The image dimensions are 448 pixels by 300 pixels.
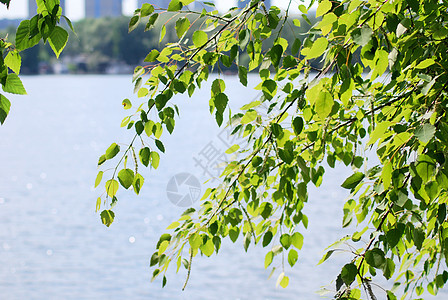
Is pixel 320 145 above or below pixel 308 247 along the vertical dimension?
above

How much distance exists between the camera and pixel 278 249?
189 cm

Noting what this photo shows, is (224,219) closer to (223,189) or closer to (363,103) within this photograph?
(223,189)

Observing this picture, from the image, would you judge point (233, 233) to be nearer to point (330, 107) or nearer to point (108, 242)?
point (330, 107)

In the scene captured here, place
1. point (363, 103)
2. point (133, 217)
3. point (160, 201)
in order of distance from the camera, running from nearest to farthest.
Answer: point (363, 103) < point (133, 217) < point (160, 201)

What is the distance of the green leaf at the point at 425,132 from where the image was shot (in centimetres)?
115

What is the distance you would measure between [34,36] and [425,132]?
0.80m

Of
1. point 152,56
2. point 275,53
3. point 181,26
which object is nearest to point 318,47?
point 275,53

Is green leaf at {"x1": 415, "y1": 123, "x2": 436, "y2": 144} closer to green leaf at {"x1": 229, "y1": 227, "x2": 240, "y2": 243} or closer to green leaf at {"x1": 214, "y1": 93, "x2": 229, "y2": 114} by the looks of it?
green leaf at {"x1": 214, "y1": 93, "x2": 229, "y2": 114}

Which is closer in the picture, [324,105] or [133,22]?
[324,105]

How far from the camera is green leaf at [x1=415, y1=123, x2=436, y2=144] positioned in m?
1.15

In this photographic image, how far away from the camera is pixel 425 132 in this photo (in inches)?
45.8

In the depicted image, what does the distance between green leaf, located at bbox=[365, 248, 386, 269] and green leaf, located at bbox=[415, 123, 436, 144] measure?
0.33m

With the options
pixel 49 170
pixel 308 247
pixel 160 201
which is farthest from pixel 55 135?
pixel 308 247

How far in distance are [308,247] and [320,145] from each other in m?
7.30
